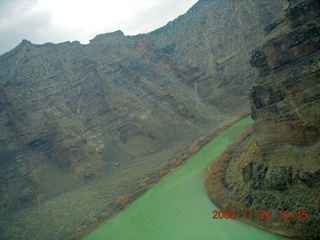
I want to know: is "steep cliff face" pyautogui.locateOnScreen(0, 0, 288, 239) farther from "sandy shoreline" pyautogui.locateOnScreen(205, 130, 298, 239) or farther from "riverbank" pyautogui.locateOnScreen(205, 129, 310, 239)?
"riverbank" pyautogui.locateOnScreen(205, 129, 310, 239)

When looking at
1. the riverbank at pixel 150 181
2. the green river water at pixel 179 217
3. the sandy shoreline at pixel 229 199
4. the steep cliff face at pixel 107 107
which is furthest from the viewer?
the steep cliff face at pixel 107 107

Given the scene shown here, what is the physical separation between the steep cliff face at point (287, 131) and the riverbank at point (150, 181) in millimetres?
16442

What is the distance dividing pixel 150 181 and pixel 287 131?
24.4 m

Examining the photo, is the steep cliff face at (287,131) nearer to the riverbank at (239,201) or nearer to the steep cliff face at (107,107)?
the riverbank at (239,201)

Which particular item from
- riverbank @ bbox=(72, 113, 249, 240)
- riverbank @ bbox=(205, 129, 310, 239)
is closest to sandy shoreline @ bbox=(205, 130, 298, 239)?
riverbank @ bbox=(205, 129, 310, 239)

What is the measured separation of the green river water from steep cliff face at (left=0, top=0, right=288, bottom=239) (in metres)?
4.46

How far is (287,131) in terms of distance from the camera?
2244 centimetres

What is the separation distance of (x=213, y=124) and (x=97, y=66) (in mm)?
31824

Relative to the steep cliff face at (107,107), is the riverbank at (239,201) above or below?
below

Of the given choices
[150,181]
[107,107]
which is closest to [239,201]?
[150,181]

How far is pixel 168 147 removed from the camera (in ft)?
188

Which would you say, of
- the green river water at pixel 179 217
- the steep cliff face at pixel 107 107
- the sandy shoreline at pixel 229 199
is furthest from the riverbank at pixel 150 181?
the sandy shoreline at pixel 229 199

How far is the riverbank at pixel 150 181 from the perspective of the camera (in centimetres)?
3728

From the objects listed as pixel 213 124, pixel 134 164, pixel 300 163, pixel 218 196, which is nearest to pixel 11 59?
pixel 134 164
